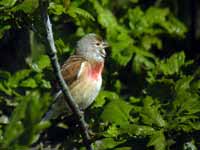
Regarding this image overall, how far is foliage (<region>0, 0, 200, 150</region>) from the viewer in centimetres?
666

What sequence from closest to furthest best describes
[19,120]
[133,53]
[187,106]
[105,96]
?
[19,120], [187,106], [105,96], [133,53]

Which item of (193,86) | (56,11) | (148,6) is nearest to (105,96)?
(193,86)

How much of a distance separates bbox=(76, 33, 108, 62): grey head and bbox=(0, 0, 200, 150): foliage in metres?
0.15

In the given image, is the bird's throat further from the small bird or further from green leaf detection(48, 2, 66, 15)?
green leaf detection(48, 2, 66, 15)

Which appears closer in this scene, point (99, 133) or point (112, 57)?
point (99, 133)

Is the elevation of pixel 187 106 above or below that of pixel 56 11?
below

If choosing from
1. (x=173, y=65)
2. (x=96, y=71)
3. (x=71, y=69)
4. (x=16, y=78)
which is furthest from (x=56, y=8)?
(x=173, y=65)

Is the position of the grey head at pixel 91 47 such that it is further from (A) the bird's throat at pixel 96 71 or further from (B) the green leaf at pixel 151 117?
(B) the green leaf at pixel 151 117

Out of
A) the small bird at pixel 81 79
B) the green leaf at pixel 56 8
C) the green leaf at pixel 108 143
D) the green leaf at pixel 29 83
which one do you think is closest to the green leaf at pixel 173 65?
the small bird at pixel 81 79

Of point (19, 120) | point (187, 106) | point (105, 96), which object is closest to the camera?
point (19, 120)

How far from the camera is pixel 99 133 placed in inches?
287

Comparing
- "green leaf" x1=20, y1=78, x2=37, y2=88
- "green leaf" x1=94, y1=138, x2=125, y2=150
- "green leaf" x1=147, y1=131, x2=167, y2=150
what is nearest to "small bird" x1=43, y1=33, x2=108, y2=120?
"green leaf" x1=20, y1=78, x2=37, y2=88

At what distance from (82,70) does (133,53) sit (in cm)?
97

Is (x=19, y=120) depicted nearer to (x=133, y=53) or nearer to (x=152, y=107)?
(x=152, y=107)
